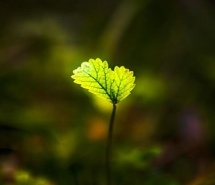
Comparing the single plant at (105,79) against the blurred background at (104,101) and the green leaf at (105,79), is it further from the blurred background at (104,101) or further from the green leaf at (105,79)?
the blurred background at (104,101)

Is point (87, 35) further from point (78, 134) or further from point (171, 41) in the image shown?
point (78, 134)

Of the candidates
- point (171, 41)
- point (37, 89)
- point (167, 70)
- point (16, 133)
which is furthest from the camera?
point (171, 41)

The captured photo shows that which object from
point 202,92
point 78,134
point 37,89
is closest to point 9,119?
point 78,134

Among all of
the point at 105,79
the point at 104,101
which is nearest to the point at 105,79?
the point at 105,79

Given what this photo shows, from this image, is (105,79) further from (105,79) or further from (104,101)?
(104,101)

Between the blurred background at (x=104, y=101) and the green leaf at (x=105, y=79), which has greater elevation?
the blurred background at (x=104, y=101)

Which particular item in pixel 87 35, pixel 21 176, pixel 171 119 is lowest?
pixel 21 176

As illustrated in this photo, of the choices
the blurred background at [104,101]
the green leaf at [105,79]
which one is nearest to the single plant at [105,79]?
the green leaf at [105,79]
